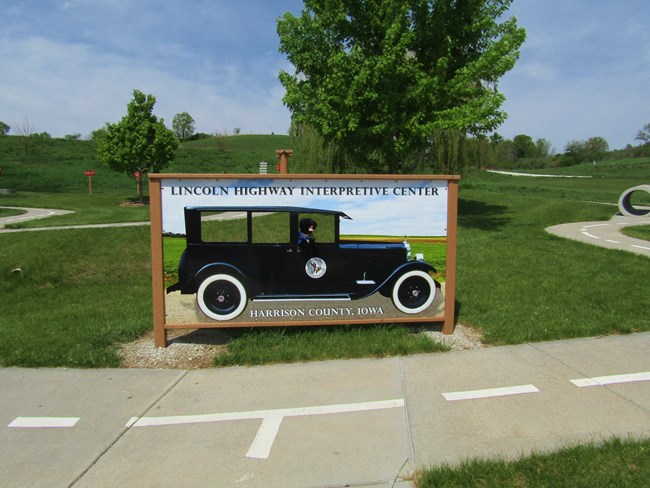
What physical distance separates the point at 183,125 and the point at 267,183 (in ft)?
383

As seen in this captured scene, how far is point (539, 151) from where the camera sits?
122688mm

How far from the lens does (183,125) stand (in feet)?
374

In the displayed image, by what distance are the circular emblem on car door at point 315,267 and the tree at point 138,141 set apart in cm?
2586

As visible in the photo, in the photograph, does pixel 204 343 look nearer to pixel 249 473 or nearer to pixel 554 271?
pixel 249 473

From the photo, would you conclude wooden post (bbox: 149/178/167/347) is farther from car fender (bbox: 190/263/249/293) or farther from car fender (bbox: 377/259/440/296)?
car fender (bbox: 377/259/440/296)

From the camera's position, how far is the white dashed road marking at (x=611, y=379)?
406cm

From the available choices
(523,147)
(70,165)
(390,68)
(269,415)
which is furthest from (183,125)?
(269,415)

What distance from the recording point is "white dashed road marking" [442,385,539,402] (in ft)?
12.7

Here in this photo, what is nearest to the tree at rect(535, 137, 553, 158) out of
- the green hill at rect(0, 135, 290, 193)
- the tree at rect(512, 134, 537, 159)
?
the tree at rect(512, 134, 537, 159)

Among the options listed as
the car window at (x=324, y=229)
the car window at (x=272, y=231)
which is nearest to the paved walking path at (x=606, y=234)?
the car window at (x=324, y=229)

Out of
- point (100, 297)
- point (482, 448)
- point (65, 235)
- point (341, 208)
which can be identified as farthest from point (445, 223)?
point (65, 235)

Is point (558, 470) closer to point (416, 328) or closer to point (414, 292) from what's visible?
point (414, 292)

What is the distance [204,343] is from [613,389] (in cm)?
395

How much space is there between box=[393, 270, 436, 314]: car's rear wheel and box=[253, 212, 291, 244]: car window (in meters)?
1.34
